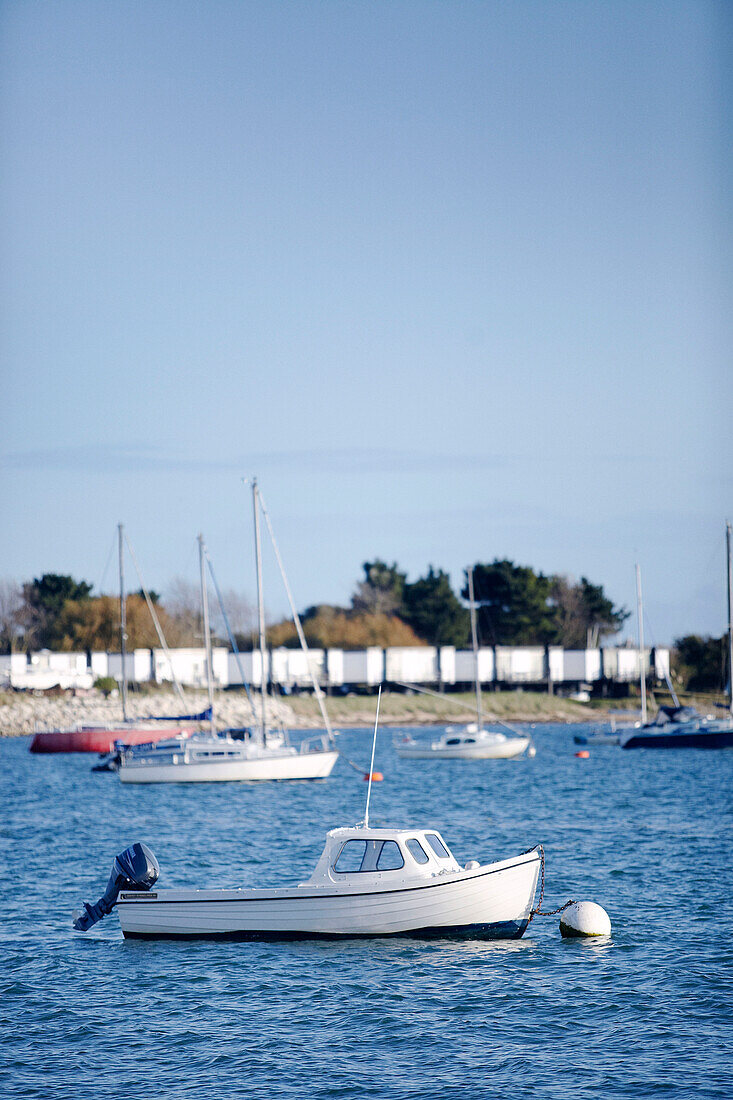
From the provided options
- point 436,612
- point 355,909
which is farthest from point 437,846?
point 436,612

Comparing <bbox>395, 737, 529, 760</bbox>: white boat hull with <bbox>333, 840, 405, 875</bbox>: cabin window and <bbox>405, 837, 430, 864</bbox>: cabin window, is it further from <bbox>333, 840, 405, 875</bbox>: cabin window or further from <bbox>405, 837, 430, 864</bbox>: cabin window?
<bbox>333, 840, 405, 875</bbox>: cabin window

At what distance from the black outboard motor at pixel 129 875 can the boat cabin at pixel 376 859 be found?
9.92ft

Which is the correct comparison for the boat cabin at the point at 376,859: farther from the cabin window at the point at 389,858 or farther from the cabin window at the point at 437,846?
the cabin window at the point at 437,846

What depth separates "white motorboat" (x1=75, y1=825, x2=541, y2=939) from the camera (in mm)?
22688

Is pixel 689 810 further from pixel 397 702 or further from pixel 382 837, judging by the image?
pixel 397 702

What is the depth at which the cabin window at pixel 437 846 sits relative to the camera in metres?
23.6

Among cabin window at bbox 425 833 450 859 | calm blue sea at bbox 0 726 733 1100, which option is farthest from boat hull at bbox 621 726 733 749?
cabin window at bbox 425 833 450 859

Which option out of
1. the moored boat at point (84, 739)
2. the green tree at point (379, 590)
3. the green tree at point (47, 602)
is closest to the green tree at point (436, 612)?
the green tree at point (379, 590)

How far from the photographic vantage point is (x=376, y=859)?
22.8 metres

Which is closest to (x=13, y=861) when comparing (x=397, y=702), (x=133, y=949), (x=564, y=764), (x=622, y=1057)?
(x=133, y=949)

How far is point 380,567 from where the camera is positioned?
187250mm

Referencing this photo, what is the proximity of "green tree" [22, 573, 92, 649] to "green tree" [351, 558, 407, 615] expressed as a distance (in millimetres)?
43655

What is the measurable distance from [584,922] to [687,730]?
214 feet

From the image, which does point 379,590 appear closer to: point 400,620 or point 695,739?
point 400,620
